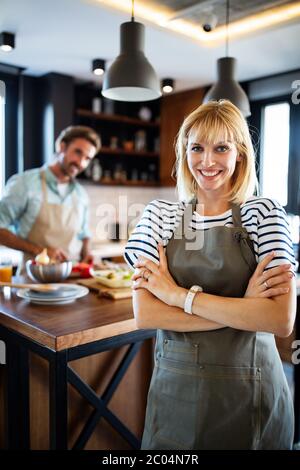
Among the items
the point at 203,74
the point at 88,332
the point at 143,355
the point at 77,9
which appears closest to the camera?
the point at 88,332

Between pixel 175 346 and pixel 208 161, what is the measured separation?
1.77 feet

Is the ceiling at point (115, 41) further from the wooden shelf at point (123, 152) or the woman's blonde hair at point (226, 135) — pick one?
the woman's blonde hair at point (226, 135)

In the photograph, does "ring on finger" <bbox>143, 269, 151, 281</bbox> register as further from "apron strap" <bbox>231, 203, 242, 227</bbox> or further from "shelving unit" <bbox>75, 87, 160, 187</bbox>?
"shelving unit" <bbox>75, 87, 160, 187</bbox>

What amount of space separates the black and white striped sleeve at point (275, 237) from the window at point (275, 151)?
2.88 metres

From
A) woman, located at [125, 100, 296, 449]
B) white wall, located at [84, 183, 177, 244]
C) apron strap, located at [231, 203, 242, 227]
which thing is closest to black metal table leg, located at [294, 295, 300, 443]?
woman, located at [125, 100, 296, 449]

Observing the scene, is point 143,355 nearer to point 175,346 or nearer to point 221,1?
point 175,346

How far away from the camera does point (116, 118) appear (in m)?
4.64

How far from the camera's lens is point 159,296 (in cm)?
125

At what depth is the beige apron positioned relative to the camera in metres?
2.85

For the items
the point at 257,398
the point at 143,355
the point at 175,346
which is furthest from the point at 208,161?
the point at 143,355

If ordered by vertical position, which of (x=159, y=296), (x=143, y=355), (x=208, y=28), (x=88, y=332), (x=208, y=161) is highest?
(x=208, y=28)

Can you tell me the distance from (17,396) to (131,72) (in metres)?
1.51

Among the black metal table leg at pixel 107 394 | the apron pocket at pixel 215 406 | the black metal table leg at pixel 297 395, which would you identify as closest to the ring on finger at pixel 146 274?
the apron pocket at pixel 215 406

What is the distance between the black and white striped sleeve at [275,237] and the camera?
1.18 metres
